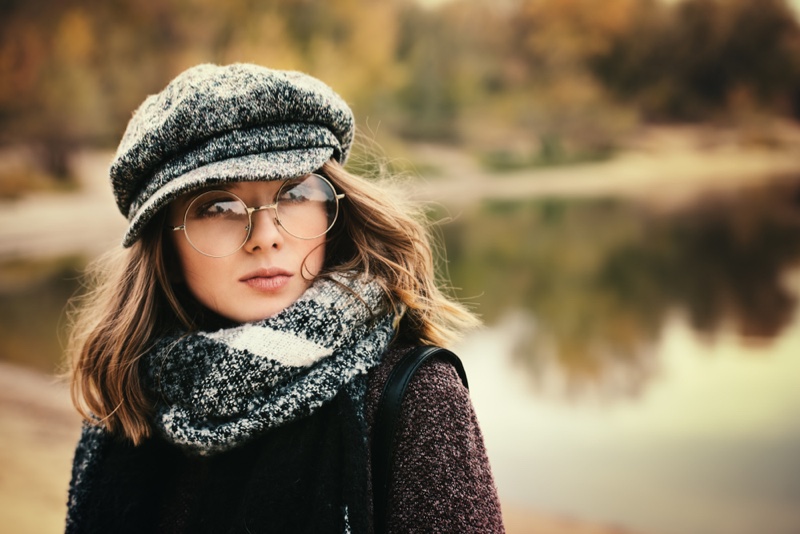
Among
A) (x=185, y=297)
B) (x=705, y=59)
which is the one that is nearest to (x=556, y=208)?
(x=705, y=59)

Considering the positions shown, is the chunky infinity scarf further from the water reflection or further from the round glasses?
the water reflection

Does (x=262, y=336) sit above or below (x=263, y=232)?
below

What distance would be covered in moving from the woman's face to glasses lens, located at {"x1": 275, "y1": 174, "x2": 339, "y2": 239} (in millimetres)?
12

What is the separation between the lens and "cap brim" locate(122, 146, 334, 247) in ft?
2.82

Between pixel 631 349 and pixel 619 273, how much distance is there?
7.83 metres

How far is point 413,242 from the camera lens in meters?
Result: 1.05

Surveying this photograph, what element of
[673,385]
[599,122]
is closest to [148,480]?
[673,385]

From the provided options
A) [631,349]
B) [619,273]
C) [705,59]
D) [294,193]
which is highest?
[705,59]

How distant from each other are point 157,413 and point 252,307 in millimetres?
215

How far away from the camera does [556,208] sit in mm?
26719

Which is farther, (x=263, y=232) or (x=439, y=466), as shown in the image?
(x=263, y=232)

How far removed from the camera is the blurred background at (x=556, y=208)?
24.2 feet

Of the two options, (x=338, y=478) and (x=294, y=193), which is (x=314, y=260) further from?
(x=338, y=478)

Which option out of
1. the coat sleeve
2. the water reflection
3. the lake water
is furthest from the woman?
the water reflection
